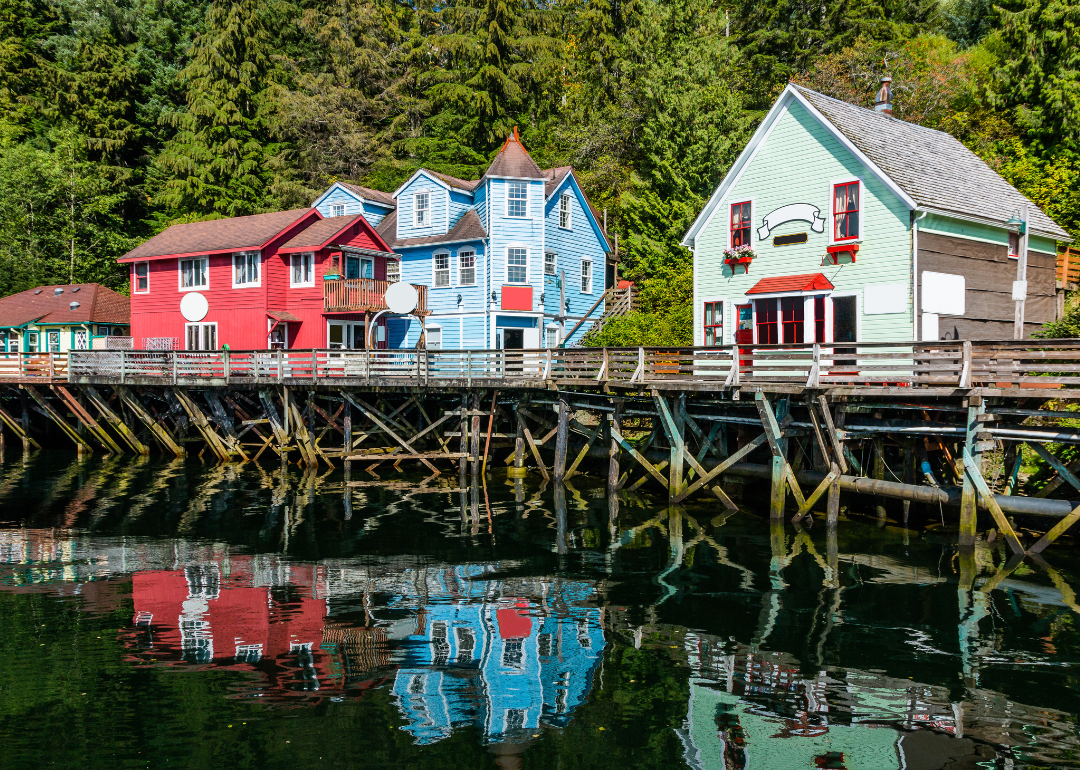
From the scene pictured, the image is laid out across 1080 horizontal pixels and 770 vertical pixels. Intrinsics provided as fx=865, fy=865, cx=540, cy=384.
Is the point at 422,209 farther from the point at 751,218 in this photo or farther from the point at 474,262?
the point at 751,218

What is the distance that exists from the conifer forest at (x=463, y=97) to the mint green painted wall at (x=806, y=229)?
5.97 m

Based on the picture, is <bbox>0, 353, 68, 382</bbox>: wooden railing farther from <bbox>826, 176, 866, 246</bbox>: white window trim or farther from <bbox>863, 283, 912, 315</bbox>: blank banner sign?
<bbox>863, 283, 912, 315</bbox>: blank banner sign

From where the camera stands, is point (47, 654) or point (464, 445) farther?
point (464, 445)

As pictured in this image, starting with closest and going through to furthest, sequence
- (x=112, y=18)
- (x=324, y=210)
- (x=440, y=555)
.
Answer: (x=440, y=555) → (x=324, y=210) → (x=112, y=18)

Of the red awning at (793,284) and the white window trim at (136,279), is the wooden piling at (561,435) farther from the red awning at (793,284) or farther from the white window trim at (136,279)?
the white window trim at (136,279)

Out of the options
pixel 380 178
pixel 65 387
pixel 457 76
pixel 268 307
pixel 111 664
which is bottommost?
pixel 111 664

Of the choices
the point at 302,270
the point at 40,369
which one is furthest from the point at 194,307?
the point at 40,369

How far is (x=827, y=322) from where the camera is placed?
2342 cm

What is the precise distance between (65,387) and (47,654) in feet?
89.8

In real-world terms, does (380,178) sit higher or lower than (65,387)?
higher

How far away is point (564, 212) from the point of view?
40062 mm

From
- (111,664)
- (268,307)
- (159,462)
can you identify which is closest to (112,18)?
(268,307)

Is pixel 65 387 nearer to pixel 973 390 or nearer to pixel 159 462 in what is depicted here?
pixel 159 462

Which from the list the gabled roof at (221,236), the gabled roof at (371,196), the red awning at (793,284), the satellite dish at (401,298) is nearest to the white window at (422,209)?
the gabled roof at (371,196)
